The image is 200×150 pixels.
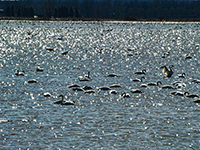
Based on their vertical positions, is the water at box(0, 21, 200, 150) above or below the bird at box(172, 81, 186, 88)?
above

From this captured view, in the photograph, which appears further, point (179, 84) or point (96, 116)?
point (179, 84)

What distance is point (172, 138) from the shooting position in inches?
889

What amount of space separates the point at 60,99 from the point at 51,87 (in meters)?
5.97

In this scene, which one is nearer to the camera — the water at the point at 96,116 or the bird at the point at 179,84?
the water at the point at 96,116

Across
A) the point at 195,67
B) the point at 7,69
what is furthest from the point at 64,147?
→ the point at 195,67

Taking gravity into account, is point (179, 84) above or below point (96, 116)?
below

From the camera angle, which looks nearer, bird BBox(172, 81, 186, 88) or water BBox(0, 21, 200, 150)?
water BBox(0, 21, 200, 150)

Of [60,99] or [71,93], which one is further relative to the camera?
[71,93]

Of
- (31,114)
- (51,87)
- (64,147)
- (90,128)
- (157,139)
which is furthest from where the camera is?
(51,87)

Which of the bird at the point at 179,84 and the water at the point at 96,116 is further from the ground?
the water at the point at 96,116

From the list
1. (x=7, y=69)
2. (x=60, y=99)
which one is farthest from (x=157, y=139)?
(x=7, y=69)

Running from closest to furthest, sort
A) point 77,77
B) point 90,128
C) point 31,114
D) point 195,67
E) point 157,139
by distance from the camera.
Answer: point 157,139, point 90,128, point 31,114, point 77,77, point 195,67

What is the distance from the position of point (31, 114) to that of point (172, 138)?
33.0 feet

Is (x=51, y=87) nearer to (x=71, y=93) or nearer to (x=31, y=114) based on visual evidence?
(x=71, y=93)
